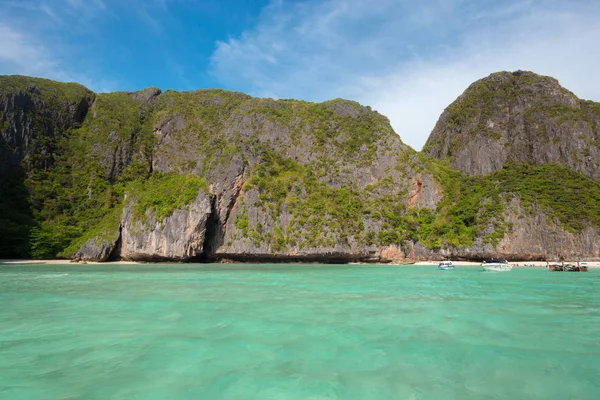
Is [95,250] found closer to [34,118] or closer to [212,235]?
[212,235]

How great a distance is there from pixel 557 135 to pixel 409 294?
70072mm

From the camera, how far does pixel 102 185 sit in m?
68.8

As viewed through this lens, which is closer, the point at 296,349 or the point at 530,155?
the point at 296,349

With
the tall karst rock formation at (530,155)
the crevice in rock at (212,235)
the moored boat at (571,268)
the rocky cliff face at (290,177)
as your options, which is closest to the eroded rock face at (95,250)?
the rocky cliff face at (290,177)

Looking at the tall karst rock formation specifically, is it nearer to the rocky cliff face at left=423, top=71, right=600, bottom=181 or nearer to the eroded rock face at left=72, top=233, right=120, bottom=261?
the rocky cliff face at left=423, top=71, right=600, bottom=181

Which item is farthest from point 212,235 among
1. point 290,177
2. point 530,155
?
point 530,155

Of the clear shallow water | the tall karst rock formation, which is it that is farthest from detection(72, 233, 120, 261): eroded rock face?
the tall karst rock formation

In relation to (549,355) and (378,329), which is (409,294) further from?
(549,355)

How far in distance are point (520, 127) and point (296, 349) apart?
8189 cm

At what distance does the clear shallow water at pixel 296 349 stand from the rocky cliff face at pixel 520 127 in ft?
216

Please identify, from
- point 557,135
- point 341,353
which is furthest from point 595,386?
point 557,135

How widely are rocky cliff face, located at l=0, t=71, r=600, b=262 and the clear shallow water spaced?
130ft

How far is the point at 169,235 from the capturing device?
52594 mm

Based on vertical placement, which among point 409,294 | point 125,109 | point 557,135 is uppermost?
point 125,109
